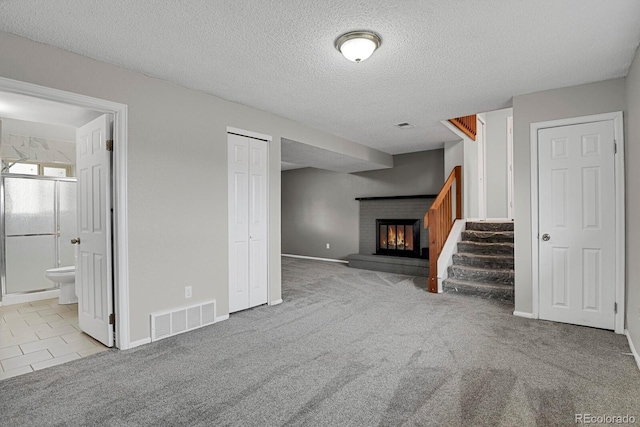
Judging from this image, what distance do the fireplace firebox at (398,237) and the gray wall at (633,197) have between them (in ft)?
12.4

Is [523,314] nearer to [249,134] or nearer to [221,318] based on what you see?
[221,318]

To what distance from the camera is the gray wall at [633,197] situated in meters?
2.49

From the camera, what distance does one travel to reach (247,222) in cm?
389

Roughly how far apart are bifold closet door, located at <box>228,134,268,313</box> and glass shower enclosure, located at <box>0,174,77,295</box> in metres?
2.87

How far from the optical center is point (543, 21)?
214 cm

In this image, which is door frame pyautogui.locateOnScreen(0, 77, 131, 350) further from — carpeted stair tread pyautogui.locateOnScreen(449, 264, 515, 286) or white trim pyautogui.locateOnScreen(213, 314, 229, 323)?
carpeted stair tread pyautogui.locateOnScreen(449, 264, 515, 286)

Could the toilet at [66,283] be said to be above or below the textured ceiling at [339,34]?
below

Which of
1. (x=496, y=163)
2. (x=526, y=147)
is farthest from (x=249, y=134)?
(x=496, y=163)

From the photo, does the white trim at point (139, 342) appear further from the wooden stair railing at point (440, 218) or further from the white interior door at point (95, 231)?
the wooden stair railing at point (440, 218)

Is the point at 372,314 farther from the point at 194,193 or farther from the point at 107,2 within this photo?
the point at 107,2

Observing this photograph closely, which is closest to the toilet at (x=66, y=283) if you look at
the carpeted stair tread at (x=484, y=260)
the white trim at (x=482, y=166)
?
the carpeted stair tread at (x=484, y=260)

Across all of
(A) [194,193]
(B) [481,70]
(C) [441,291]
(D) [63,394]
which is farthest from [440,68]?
(D) [63,394]

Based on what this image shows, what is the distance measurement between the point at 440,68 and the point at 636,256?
7.19 ft

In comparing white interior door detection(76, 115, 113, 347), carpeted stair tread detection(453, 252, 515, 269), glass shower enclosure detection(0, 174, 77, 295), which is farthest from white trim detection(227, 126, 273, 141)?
carpeted stair tread detection(453, 252, 515, 269)
